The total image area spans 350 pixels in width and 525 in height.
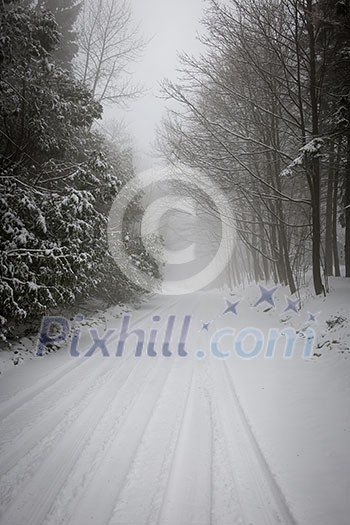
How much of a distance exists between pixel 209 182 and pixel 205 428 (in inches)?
329

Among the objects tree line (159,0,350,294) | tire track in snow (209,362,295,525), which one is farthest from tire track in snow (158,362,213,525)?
tree line (159,0,350,294)

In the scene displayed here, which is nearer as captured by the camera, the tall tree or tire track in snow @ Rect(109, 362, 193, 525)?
tire track in snow @ Rect(109, 362, 193, 525)

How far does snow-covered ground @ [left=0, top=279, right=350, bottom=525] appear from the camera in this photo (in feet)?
7.61

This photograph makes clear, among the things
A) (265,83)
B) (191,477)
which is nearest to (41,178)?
(265,83)

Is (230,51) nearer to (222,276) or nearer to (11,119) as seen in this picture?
(11,119)

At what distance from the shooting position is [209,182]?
389 inches

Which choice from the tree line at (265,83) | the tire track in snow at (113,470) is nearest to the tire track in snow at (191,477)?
the tire track in snow at (113,470)

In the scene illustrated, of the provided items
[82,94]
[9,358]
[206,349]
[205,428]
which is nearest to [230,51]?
[82,94]

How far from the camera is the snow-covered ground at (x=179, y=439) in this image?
2.32m

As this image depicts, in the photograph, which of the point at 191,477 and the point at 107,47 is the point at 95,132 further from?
the point at 191,477

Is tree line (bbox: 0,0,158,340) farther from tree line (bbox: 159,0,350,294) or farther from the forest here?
tree line (bbox: 159,0,350,294)

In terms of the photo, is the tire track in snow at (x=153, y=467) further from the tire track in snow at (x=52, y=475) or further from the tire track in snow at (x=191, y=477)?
the tire track in snow at (x=52, y=475)

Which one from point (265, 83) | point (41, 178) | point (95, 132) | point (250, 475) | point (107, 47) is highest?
point (107, 47)

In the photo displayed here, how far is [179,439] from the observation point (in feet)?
10.5
